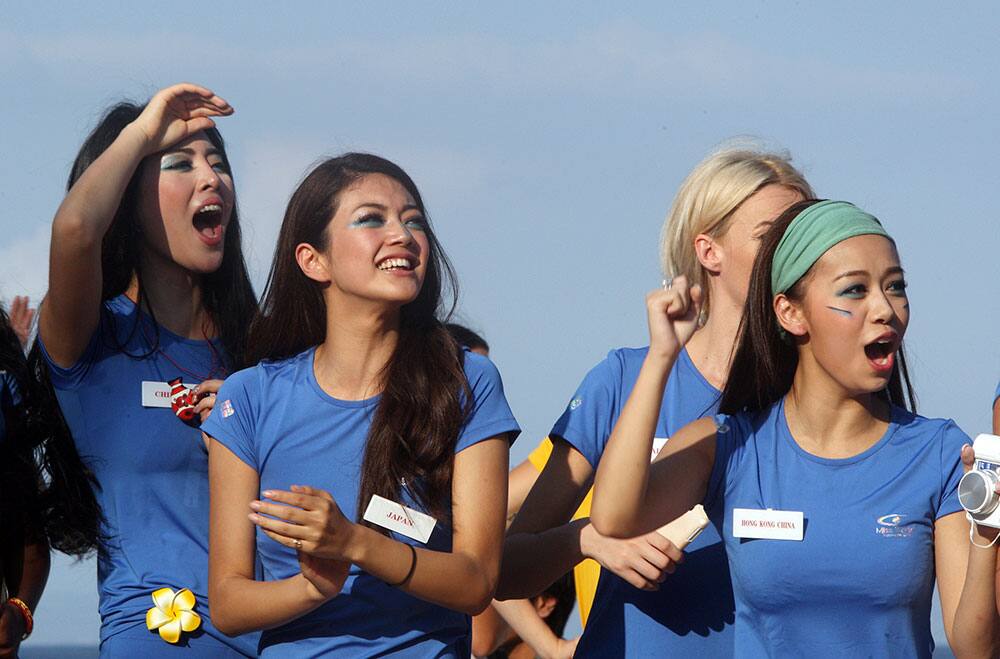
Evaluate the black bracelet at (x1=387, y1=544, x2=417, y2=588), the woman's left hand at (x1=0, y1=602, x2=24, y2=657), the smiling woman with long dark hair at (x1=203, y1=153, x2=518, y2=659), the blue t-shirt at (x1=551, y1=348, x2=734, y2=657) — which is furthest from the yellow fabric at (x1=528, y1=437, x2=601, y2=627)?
the woman's left hand at (x1=0, y1=602, x2=24, y2=657)

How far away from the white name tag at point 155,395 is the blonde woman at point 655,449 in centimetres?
127

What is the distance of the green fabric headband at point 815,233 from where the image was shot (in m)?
4.53

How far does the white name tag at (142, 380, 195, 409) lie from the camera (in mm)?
5375

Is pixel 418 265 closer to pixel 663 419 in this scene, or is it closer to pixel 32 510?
pixel 663 419

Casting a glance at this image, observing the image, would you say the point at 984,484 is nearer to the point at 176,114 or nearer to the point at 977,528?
the point at 977,528

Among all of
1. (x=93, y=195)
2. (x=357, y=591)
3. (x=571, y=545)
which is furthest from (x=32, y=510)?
(x=571, y=545)

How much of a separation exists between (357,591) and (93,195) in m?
1.67

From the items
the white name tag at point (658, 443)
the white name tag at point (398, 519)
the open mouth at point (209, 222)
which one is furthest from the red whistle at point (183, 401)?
the white name tag at point (658, 443)

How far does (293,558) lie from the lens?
4.53 metres

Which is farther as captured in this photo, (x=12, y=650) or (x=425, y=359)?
(x=12, y=650)

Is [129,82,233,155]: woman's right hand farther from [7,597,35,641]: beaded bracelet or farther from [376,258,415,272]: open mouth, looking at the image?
[7,597,35,641]: beaded bracelet

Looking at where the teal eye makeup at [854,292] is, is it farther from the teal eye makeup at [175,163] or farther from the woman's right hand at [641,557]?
the teal eye makeup at [175,163]

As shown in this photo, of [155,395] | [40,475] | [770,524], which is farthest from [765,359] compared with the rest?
[40,475]

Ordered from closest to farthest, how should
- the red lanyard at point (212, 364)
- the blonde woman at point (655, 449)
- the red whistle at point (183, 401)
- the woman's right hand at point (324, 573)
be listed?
the woman's right hand at point (324, 573) < the blonde woman at point (655, 449) < the red whistle at point (183, 401) < the red lanyard at point (212, 364)
